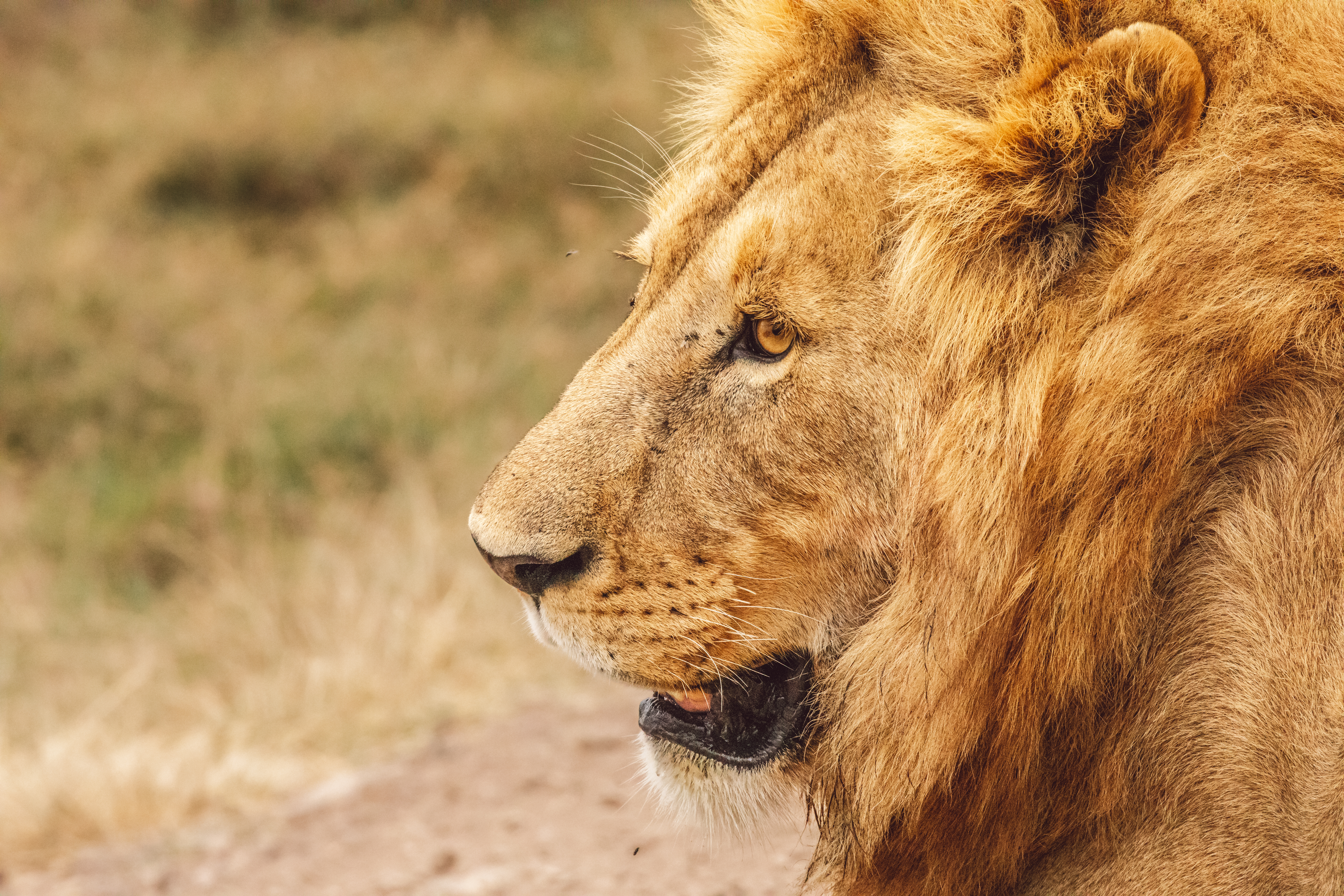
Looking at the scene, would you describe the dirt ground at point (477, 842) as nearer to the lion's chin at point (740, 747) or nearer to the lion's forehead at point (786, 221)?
the lion's chin at point (740, 747)

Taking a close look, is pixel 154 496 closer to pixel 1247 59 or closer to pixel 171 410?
pixel 171 410

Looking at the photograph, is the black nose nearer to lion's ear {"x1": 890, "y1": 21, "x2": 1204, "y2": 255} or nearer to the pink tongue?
the pink tongue

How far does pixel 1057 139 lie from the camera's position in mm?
1502

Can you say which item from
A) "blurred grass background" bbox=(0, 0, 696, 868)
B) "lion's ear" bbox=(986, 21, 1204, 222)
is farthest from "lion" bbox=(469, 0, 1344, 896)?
"blurred grass background" bbox=(0, 0, 696, 868)

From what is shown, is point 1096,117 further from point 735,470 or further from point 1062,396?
point 735,470

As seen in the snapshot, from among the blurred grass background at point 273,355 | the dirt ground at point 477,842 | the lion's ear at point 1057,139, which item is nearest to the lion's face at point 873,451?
the lion's ear at point 1057,139

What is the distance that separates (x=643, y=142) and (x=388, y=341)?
2221 mm

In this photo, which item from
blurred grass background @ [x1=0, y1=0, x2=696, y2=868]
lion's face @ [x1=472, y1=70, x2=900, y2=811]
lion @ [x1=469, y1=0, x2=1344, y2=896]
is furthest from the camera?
blurred grass background @ [x1=0, y1=0, x2=696, y2=868]

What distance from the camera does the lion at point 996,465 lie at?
1426mm

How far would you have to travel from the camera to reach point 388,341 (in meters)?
7.77

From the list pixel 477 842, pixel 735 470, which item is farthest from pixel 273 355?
pixel 735 470

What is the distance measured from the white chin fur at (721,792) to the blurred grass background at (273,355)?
→ 2071mm

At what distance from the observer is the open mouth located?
1771 millimetres

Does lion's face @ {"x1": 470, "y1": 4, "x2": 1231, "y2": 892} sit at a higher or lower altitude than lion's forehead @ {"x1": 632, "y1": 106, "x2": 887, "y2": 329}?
lower
